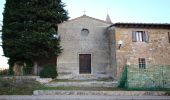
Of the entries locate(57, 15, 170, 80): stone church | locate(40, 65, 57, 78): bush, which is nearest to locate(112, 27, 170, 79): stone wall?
locate(57, 15, 170, 80): stone church

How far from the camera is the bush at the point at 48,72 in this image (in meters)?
23.4

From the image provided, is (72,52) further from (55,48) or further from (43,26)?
(43,26)

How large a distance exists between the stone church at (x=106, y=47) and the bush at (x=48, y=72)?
29.8 inches

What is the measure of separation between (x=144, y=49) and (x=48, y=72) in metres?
9.69

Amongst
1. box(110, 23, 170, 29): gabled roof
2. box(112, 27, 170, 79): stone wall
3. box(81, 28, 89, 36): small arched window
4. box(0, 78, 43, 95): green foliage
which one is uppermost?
box(110, 23, 170, 29): gabled roof

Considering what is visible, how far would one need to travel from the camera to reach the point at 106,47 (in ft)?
85.0

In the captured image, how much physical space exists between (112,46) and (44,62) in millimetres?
7430

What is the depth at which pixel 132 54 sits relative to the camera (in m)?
24.4

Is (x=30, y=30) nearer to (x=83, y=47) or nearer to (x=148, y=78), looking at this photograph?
(x=83, y=47)

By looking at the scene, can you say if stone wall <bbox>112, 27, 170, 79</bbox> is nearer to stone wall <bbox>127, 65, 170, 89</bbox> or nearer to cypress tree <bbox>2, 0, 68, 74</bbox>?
stone wall <bbox>127, 65, 170, 89</bbox>

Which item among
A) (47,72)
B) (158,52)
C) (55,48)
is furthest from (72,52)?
(158,52)

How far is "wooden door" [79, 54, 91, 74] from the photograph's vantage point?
25.4 m

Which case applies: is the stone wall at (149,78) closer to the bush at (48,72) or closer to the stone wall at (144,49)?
the stone wall at (144,49)

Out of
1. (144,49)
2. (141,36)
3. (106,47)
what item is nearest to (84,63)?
(106,47)
